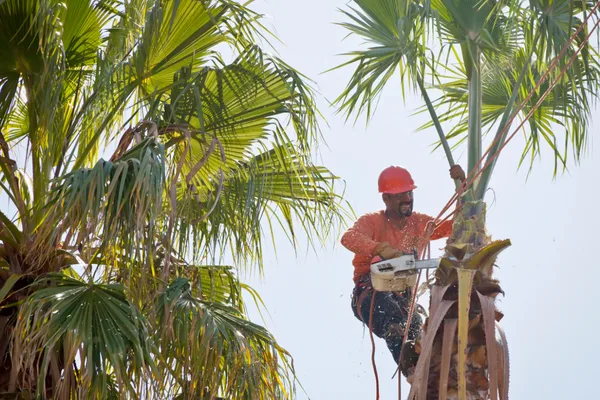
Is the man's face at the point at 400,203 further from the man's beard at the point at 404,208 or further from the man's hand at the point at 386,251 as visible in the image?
the man's hand at the point at 386,251

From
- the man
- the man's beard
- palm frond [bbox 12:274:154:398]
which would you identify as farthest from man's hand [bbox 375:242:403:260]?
palm frond [bbox 12:274:154:398]

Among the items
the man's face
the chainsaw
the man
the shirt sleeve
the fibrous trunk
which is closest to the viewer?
the fibrous trunk

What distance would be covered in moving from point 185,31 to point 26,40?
3.98ft

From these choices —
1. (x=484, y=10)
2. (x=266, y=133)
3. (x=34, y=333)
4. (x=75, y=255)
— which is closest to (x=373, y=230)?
(x=266, y=133)

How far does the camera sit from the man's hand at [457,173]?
24.6 ft

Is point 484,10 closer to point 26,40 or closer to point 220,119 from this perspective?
point 220,119

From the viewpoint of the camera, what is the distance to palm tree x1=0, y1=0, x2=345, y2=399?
6734 millimetres

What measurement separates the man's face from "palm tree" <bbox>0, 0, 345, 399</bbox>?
421mm

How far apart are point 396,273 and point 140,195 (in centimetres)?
202

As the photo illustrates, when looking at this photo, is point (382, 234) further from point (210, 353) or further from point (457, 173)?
point (210, 353)

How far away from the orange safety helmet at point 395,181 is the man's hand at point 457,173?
1565 mm

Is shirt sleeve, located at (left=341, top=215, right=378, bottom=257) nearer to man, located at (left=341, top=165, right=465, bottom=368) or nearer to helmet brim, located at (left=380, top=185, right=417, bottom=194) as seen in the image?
man, located at (left=341, top=165, right=465, bottom=368)

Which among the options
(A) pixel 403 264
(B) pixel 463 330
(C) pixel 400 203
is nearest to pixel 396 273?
(A) pixel 403 264

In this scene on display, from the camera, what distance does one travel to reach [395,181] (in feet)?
30.1
